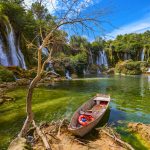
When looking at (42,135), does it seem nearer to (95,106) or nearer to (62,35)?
(62,35)

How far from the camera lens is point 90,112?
17.4 meters

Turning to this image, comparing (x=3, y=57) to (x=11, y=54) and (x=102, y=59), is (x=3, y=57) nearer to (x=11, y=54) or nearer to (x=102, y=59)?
(x=11, y=54)

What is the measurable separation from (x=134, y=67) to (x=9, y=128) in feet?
239

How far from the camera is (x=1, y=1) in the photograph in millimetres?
55312

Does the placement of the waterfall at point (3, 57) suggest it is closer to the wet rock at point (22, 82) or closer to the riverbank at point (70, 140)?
the wet rock at point (22, 82)

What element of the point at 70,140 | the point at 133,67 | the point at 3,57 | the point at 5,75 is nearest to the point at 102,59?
the point at 133,67

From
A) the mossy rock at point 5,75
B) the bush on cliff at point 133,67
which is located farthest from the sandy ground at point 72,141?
the bush on cliff at point 133,67

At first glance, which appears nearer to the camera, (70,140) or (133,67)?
(70,140)

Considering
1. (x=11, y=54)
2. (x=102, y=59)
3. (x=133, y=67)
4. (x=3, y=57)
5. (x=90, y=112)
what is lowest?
(x=90, y=112)

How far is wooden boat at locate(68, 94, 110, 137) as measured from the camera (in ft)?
37.1

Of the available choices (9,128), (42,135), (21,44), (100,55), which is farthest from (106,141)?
(100,55)

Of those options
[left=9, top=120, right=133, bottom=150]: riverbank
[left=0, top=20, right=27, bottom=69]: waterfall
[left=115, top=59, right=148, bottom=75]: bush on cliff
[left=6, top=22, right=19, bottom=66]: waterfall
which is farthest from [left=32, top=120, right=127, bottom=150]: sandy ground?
[left=115, top=59, right=148, bottom=75]: bush on cliff

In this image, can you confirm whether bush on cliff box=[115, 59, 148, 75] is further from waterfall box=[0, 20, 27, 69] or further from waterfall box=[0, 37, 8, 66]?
waterfall box=[0, 37, 8, 66]

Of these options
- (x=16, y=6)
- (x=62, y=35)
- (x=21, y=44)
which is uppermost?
(x=16, y=6)
